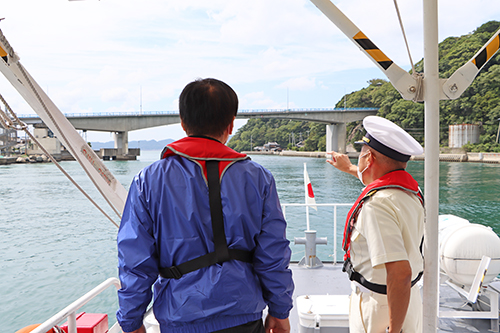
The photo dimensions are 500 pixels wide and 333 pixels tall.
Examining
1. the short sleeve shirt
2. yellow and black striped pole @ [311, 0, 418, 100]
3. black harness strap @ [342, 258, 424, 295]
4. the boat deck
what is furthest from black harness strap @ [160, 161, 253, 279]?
the boat deck

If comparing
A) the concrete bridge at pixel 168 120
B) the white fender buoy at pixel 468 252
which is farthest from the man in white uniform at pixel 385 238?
the concrete bridge at pixel 168 120

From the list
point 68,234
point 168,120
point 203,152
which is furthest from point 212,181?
point 168,120

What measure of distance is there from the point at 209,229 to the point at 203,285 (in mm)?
154

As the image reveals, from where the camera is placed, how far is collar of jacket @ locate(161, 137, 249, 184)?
3.54 feet

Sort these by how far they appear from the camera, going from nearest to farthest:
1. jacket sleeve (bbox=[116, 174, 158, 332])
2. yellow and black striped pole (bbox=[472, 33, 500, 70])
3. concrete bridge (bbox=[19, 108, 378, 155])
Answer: jacket sleeve (bbox=[116, 174, 158, 332]) → yellow and black striped pole (bbox=[472, 33, 500, 70]) → concrete bridge (bbox=[19, 108, 378, 155])

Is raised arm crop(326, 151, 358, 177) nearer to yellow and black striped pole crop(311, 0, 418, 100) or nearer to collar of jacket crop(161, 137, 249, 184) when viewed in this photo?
yellow and black striped pole crop(311, 0, 418, 100)

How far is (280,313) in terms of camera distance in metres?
1.16

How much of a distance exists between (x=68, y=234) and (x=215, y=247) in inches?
626

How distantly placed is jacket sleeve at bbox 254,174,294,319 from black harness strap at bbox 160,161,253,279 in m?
0.11

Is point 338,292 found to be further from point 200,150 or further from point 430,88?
point 200,150

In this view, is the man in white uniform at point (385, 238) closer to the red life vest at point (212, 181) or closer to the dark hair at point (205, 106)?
the red life vest at point (212, 181)

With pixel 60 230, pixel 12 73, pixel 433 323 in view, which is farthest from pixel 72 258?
pixel 433 323

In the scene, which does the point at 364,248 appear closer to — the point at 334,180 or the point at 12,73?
the point at 12,73

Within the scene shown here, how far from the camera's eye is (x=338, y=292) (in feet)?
11.5
